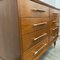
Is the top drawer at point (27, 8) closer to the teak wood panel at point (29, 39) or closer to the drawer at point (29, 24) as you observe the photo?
the drawer at point (29, 24)

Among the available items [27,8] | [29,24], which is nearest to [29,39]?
[29,24]

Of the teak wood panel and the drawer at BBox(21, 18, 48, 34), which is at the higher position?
the drawer at BBox(21, 18, 48, 34)

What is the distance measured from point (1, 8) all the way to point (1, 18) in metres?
0.10

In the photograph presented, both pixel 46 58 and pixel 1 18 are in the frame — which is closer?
pixel 1 18

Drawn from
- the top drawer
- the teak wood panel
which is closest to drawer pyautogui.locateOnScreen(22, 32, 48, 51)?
the teak wood panel

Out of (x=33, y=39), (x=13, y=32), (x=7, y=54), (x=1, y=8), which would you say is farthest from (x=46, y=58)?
(x=1, y=8)

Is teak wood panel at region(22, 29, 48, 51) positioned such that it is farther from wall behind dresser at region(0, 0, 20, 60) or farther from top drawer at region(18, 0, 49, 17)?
top drawer at region(18, 0, 49, 17)

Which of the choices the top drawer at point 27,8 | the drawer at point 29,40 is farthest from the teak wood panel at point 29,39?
the top drawer at point 27,8

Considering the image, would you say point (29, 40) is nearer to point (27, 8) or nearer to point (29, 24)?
point (29, 24)

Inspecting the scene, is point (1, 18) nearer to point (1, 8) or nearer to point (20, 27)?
point (1, 8)

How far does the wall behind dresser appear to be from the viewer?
857mm

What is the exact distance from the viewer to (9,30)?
3.03ft

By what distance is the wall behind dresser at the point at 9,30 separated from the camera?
857 millimetres

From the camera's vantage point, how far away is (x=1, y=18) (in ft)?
3.20
